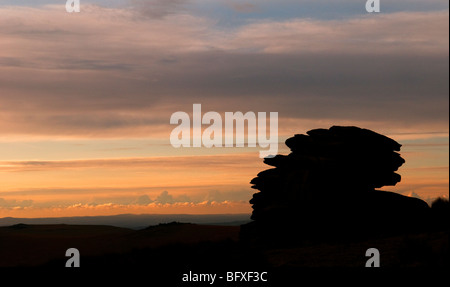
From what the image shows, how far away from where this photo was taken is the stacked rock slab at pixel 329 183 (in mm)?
33562

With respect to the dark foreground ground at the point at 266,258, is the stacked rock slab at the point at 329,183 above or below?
above

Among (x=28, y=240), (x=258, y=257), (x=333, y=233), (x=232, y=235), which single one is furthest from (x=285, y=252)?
(x=28, y=240)

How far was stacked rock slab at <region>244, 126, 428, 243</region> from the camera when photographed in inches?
1321

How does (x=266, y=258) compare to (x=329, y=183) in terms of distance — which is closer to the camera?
(x=266, y=258)

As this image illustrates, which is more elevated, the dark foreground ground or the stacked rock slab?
the stacked rock slab

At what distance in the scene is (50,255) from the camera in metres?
46.2

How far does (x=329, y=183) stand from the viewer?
33.6 m

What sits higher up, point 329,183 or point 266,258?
point 329,183

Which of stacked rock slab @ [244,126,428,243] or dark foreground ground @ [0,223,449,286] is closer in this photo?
dark foreground ground @ [0,223,449,286]

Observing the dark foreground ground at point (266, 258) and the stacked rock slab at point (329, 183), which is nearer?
the dark foreground ground at point (266, 258)

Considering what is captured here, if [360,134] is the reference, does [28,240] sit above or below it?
below

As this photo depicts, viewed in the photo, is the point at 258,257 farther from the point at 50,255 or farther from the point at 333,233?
the point at 50,255
